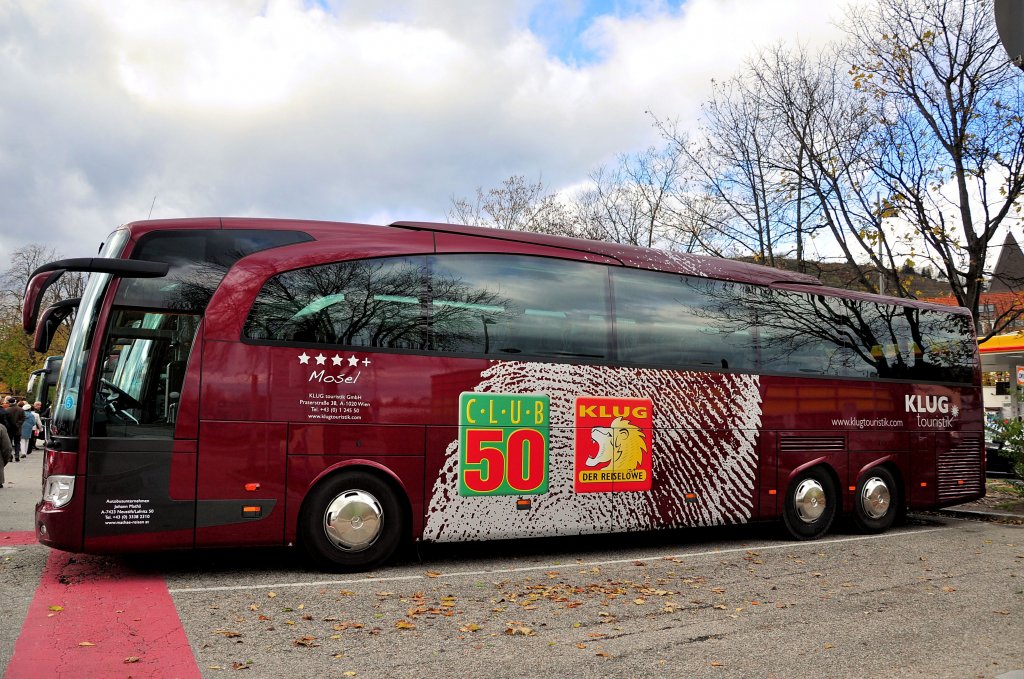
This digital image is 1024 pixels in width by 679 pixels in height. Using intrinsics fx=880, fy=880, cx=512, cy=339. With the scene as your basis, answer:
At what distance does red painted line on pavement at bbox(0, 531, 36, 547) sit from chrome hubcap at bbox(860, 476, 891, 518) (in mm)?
10436

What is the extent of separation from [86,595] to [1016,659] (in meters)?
6.91

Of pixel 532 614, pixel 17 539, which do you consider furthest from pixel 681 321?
pixel 17 539

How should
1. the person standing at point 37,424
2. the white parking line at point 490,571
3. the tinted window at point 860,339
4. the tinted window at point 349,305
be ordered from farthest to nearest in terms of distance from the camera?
the person standing at point 37,424 → the tinted window at point 860,339 → the tinted window at point 349,305 → the white parking line at point 490,571

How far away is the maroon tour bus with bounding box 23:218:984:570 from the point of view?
7.71 metres

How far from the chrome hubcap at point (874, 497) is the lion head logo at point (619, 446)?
4094mm

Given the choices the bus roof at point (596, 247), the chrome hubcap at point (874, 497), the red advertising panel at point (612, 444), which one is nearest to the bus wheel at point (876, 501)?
the chrome hubcap at point (874, 497)

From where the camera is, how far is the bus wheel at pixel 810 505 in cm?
1150

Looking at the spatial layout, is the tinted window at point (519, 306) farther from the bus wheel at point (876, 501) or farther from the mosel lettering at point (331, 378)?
the bus wheel at point (876, 501)

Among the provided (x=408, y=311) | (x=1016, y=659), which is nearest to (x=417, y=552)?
(x=408, y=311)

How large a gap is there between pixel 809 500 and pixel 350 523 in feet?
21.0

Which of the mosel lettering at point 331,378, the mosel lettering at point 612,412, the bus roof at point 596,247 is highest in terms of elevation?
the bus roof at point 596,247

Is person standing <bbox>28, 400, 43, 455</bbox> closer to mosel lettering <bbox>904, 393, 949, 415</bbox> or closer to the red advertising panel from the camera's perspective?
the red advertising panel

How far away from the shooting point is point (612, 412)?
9836 mm

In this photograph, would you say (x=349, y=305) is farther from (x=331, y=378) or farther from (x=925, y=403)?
(x=925, y=403)
